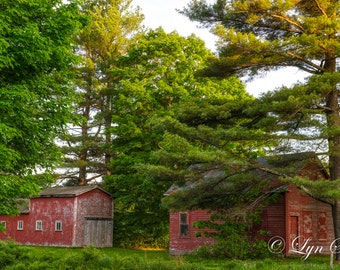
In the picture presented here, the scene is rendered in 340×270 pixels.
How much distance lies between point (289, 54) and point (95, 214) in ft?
66.9

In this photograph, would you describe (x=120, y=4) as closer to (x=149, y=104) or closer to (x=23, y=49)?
(x=149, y=104)

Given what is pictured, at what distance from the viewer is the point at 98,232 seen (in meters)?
35.4

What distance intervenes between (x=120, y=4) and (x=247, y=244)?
27382 millimetres

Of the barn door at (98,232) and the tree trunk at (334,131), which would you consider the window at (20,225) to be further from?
the tree trunk at (334,131)

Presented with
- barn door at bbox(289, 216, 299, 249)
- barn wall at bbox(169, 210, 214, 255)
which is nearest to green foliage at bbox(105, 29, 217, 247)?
barn wall at bbox(169, 210, 214, 255)

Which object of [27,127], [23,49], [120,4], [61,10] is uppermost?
[120,4]

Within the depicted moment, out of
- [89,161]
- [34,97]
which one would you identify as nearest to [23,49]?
[34,97]

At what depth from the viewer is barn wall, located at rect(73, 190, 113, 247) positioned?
34250 mm

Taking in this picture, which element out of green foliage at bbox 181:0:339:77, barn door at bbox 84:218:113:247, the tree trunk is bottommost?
barn door at bbox 84:218:113:247

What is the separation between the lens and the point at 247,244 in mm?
22172

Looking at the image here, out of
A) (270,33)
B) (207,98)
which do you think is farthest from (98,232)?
(270,33)

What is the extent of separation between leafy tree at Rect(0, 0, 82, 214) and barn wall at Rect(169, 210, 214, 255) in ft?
39.2

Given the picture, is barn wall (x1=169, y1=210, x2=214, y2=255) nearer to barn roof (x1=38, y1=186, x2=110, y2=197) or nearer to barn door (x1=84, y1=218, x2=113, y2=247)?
barn door (x1=84, y1=218, x2=113, y2=247)

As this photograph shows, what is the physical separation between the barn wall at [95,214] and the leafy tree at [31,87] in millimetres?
16836
